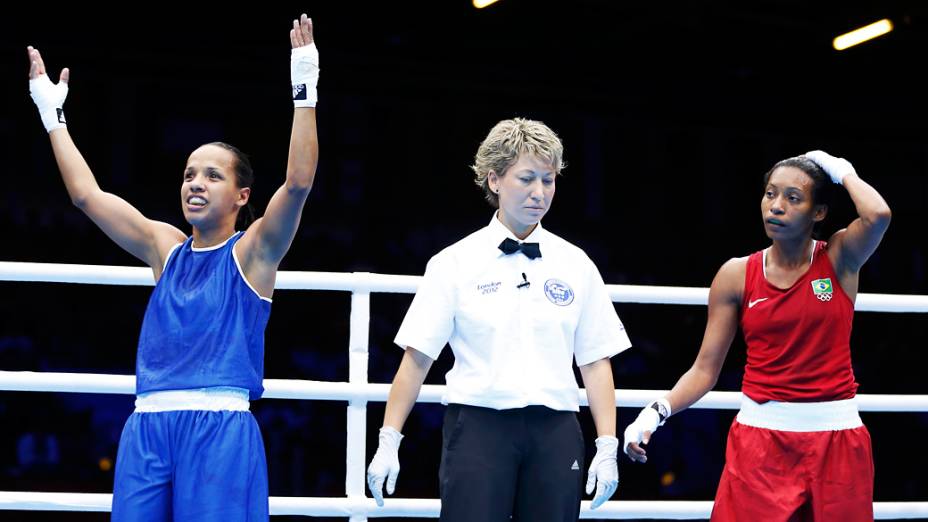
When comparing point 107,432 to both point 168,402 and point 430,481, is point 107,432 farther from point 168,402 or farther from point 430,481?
point 168,402

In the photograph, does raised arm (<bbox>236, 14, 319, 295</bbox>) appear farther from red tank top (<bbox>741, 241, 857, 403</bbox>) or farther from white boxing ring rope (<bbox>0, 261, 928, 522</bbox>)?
red tank top (<bbox>741, 241, 857, 403</bbox>)

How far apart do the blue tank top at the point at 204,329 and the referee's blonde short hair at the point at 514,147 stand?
62cm

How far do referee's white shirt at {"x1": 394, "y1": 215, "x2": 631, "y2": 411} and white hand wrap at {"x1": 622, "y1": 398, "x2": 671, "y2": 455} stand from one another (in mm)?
196

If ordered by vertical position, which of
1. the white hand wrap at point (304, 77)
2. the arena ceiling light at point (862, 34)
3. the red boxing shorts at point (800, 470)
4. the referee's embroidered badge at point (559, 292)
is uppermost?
the arena ceiling light at point (862, 34)

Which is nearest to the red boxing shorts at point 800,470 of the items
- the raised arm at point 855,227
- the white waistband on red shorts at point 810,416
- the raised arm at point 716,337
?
the white waistband on red shorts at point 810,416

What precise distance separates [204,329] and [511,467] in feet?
2.45

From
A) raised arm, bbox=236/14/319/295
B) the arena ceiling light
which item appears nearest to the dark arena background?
the arena ceiling light

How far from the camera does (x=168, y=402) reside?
7.47 ft

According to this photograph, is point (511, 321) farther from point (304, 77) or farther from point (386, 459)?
point (304, 77)

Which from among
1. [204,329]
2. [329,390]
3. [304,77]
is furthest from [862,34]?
[204,329]

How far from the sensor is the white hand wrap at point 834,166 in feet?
8.52

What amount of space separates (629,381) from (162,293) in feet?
23.5

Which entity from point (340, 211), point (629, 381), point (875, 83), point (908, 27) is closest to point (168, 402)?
point (340, 211)

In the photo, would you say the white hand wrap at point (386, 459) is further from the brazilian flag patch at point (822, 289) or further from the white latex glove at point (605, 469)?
the brazilian flag patch at point (822, 289)
